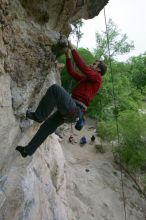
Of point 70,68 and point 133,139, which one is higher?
point 70,68

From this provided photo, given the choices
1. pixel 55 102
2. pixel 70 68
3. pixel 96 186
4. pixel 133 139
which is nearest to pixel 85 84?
pixel 70 68

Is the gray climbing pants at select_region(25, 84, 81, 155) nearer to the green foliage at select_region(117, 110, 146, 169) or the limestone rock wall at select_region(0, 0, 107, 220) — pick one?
the limestone rock wall at select_region(0, 0, 107, 220)

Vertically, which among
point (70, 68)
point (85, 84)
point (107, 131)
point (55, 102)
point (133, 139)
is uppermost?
point (70, 68)

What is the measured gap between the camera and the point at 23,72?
666 centimetres

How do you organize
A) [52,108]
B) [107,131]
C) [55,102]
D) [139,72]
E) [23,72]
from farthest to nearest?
1. [139,72]
2. [107,131]
3. [23,72]
4. [52,108]
5. [55,102]

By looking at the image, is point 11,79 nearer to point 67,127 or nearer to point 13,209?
point 13,209

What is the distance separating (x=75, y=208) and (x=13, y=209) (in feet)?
20.7

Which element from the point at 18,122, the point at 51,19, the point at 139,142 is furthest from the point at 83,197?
the point at 51,19

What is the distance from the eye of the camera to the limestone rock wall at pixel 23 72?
622 cm

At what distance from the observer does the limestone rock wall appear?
622 cm

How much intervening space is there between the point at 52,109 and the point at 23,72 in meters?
1.04

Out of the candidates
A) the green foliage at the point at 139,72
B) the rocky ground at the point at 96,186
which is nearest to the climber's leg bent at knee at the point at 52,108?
the rocky ground at the point at 96,186

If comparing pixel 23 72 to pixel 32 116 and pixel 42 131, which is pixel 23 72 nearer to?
pixel 32 116

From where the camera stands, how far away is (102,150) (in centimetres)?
2312
